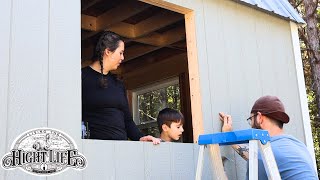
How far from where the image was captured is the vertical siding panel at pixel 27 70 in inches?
96.0

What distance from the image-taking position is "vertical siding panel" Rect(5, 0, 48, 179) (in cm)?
244

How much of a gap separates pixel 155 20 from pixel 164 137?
1679mm

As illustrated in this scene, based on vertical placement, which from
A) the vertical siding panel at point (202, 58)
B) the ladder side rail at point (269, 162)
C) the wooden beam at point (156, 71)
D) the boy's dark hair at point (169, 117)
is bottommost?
the ladder side rail at point (269, 162)

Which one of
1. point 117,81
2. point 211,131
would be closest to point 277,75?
point 211,131

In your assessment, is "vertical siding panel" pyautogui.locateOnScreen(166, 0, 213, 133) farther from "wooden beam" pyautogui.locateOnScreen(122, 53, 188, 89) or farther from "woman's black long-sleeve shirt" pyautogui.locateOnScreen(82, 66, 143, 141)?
"wooden beam" pyautogui.locateOnScreen(122, 53, 188, 89)

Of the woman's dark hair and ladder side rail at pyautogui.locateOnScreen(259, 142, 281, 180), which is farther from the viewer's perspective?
the woman's dark hair

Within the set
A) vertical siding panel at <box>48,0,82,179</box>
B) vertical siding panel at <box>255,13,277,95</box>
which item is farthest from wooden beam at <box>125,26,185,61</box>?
vertical siding panel at <box>48,0,82,179</box>

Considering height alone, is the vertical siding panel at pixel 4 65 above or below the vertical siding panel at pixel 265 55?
below

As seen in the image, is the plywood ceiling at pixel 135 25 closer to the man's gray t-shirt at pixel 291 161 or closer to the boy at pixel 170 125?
the boy at pixel 170 125

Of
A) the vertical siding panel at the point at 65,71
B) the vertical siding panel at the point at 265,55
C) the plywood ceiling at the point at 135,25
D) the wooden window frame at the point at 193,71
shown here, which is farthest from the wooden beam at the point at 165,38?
the vertical siding panel at the point at 65,71

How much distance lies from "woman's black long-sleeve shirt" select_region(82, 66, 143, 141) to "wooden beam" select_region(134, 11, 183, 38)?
1824 millimetres

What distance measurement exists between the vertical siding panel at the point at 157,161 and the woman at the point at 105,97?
7 cm

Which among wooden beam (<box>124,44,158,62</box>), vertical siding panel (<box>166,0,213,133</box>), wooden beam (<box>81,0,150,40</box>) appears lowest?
vertical siding panel (<box>166,0,213,133</box>)

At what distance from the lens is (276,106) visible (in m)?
3.27
